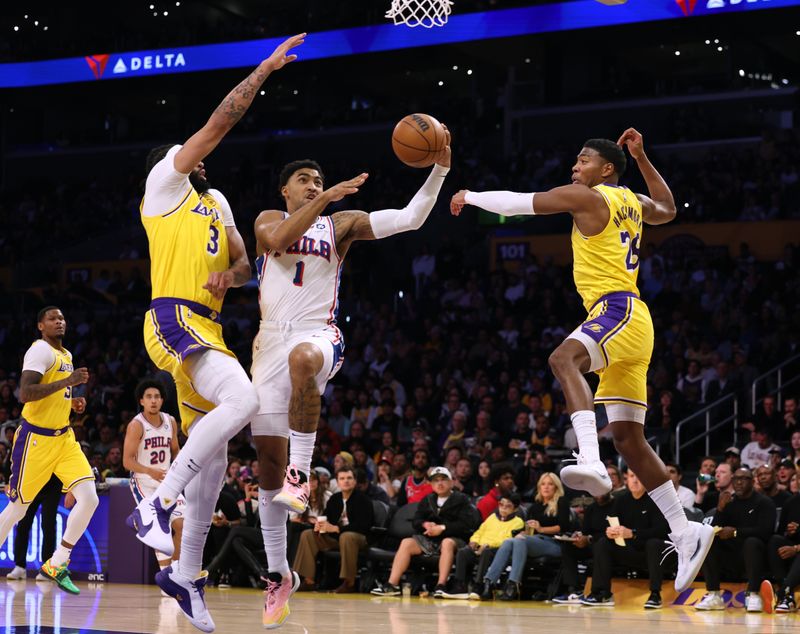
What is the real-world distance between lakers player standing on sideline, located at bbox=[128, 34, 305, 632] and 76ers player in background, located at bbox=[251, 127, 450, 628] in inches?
10.9

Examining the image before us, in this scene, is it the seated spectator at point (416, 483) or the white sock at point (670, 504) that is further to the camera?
the seated spectator at point (416, 483)

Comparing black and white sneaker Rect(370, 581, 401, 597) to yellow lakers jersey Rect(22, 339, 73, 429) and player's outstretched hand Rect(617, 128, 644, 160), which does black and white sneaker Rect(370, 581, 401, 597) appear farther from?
player's outstretched hand Rect(617, 128, 644, 160)

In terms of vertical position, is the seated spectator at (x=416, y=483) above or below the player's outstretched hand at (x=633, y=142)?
below

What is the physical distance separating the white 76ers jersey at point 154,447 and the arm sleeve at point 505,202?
225 inches

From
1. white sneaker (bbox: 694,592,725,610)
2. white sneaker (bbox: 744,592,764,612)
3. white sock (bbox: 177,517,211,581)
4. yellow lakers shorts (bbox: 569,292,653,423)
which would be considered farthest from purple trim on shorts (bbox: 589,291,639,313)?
white sneaker (bbox: 694,592,725,610)

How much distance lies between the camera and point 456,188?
26312mm

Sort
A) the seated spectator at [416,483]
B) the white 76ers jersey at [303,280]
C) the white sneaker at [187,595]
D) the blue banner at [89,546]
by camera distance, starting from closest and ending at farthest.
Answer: the white sneaker at [187,595] → the white 76ers jersey at [303,280] → the seated spectator at [416,483] → the blue banner at [89,546]

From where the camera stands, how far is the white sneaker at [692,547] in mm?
7047

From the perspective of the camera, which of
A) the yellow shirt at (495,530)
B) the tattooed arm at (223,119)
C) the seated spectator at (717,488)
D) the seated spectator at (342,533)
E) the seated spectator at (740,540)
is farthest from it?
the seated spectator at (342,533)

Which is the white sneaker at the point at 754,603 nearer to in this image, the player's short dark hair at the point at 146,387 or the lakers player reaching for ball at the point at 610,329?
the lakers player reaching for ball at the point at 610,329

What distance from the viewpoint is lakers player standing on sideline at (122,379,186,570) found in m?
11.7

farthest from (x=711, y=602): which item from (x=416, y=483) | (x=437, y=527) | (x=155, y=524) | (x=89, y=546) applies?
(x=89, y=546)

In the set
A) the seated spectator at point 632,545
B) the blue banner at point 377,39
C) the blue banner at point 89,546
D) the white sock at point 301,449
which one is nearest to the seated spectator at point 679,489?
the seated spectator at point 632,545

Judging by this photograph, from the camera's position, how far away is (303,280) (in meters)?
7.14
